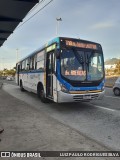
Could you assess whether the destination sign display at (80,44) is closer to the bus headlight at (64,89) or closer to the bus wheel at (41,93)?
the bus headlight at (64,89)

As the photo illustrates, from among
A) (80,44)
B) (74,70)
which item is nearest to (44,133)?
(74,70)

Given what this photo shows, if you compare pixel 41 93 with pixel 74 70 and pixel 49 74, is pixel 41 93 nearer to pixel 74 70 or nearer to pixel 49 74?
pixel 49 74

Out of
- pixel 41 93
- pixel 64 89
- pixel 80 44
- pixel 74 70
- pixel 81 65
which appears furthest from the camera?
pixel 41 93

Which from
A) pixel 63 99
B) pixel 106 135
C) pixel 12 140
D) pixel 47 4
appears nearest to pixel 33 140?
pixel 12 140

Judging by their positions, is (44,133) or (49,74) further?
(49,74)

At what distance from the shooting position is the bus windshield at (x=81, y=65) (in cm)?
1007

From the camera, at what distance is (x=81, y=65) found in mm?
10289

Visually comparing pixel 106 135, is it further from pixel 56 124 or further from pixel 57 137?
pixel 56 124

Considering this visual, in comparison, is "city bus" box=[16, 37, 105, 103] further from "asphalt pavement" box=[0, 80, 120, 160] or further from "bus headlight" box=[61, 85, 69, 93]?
"asphalt pavement" box=[0, 80, 120, 160]

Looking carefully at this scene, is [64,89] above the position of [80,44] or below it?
below

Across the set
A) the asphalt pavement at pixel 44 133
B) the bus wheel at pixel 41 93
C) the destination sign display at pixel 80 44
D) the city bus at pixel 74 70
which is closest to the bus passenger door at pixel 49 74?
the city bus at pixel 74 70

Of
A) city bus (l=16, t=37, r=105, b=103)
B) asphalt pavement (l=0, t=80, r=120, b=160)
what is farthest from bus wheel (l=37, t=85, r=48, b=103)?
asphalt pavement (l=0, t=80, r=120, b=160)

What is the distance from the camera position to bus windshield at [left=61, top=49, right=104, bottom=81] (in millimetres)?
10070

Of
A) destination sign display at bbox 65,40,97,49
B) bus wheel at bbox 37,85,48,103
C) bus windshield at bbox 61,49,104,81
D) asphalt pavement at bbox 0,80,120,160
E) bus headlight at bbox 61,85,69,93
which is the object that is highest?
destination sign display at bbox 65,40,97,49
